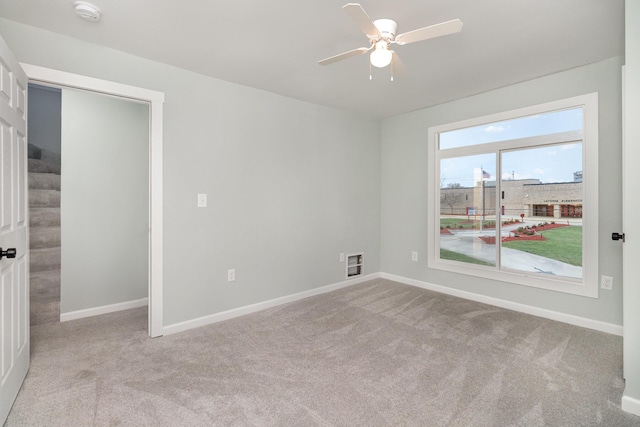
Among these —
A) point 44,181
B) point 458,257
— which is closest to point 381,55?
point 458,257

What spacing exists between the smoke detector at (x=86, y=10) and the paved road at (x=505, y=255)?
4038mm

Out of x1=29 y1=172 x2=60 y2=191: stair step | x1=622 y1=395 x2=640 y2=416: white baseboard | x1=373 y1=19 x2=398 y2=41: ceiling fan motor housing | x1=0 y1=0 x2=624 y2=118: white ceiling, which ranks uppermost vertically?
x1=0 y1=0 x2=624 y2=118: white ceiling

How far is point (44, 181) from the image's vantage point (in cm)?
305

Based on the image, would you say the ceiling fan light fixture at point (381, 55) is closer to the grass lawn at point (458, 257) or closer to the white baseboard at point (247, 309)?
the white baseboard at point (247, 309)

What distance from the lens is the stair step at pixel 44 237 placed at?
9.80 ft

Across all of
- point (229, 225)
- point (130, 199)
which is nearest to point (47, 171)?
point (130, 199)

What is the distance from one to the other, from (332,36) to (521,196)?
2.66m

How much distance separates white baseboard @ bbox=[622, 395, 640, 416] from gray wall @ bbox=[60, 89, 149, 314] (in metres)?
A: 4.21

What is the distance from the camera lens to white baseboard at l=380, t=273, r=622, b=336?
271 cm

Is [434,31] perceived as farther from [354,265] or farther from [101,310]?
[101,310]

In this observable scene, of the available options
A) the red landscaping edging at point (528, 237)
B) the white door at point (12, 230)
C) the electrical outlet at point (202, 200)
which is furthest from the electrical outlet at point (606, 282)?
the white door at point (12, 230)

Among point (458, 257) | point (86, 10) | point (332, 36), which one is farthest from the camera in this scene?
point (458, 257)

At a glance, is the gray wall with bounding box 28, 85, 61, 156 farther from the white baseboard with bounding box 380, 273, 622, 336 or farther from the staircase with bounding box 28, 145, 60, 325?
the white baseboard with bounding box 380, 273, 622, 336

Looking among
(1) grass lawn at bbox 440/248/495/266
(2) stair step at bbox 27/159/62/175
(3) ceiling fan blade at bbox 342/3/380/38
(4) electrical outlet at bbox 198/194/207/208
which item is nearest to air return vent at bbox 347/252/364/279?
(1) grass lawn at bbox 440/248/495/266
